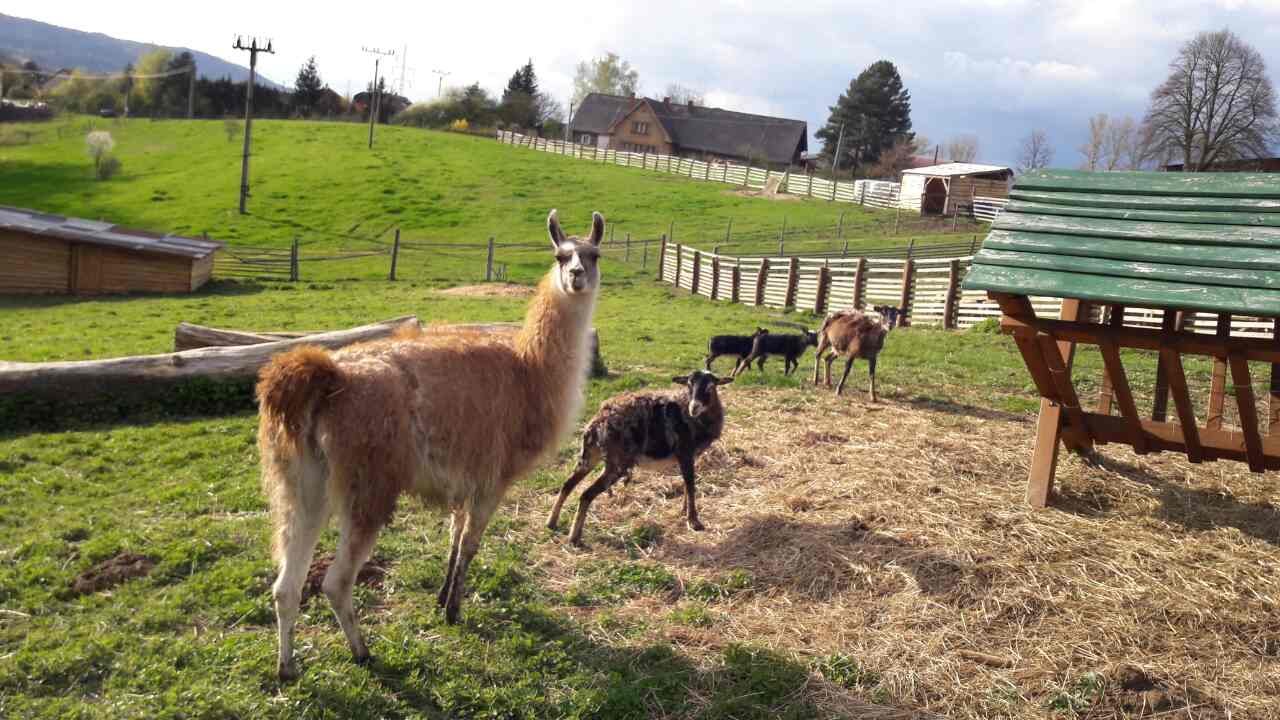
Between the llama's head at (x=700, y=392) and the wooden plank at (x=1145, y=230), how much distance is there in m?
2.77

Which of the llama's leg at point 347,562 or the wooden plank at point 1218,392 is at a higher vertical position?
the wooden plank at point 1218,392

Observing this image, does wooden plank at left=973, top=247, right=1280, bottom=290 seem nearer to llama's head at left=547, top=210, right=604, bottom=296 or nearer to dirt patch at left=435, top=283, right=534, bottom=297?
llama's head at left=547, top=210, right=604, bottom=296

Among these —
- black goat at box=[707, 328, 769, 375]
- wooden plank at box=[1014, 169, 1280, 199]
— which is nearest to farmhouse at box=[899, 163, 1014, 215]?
black goat at box=[707, 328, 769, 375]

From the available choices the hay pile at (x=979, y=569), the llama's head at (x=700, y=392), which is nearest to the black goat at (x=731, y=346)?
the hay pile at (x=979, y=569)

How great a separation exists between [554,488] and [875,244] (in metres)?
30.0

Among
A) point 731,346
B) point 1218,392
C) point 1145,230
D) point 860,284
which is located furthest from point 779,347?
point 860,284

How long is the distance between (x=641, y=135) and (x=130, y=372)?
70.3 metres

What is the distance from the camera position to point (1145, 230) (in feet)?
21.8

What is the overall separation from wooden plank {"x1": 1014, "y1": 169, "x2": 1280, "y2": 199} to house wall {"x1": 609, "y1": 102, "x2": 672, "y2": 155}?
230 feet

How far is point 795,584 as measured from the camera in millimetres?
6117

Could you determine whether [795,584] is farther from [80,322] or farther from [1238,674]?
[80,322]

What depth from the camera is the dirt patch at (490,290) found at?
24.5 m

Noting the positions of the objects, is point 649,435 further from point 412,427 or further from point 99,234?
point 99,234

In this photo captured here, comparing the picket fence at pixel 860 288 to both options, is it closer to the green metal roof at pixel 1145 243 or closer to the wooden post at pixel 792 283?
the wooden post at pixel 792 283
